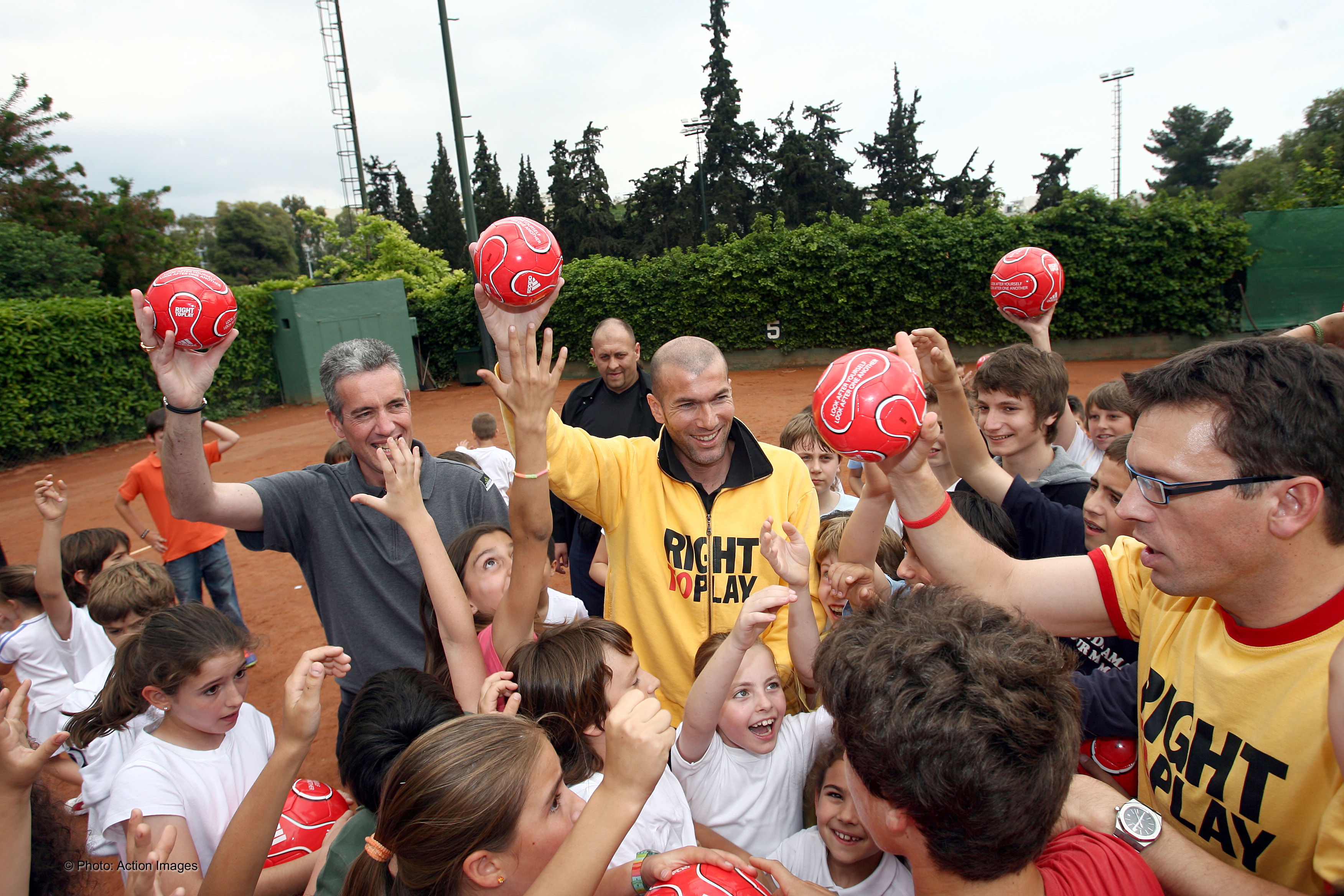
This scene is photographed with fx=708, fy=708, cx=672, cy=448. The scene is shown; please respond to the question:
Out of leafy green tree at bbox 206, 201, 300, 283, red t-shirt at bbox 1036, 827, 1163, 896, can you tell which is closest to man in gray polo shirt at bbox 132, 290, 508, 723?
red t-shirt at bbox 1036, 827, 1163, 896

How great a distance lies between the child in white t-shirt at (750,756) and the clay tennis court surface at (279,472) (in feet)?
4.96

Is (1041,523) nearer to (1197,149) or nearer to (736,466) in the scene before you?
(736,466)

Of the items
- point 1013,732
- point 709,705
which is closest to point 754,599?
point 709,705

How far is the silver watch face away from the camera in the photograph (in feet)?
4.97

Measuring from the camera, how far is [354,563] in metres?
2.88

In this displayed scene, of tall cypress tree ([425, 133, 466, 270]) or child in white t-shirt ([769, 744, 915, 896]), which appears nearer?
child in white t-shirt ([769, 744, 915, 896])

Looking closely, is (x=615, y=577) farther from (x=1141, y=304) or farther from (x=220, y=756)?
(x=1141, y=304)

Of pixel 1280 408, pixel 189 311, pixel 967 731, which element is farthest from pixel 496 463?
pixel 1280 408

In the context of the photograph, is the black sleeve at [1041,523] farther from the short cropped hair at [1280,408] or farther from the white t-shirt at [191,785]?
the white t-shirt at [191,785]

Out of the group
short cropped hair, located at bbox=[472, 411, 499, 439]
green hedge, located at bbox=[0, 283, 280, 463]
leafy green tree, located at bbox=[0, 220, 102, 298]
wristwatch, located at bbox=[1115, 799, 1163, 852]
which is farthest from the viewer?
leafy green tree, located at bbox=[0, 220, 102, 298]

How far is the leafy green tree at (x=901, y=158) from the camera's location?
1375 inches

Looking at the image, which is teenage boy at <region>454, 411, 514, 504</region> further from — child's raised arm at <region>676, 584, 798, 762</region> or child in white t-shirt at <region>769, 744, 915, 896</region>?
child in white t-shirt at <region>769, 744, 915, 896</region>

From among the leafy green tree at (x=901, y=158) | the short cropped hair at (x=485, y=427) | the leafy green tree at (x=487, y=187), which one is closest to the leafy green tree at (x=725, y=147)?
the leafy green tree at (x=901, y=158)

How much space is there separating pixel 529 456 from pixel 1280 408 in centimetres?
192
